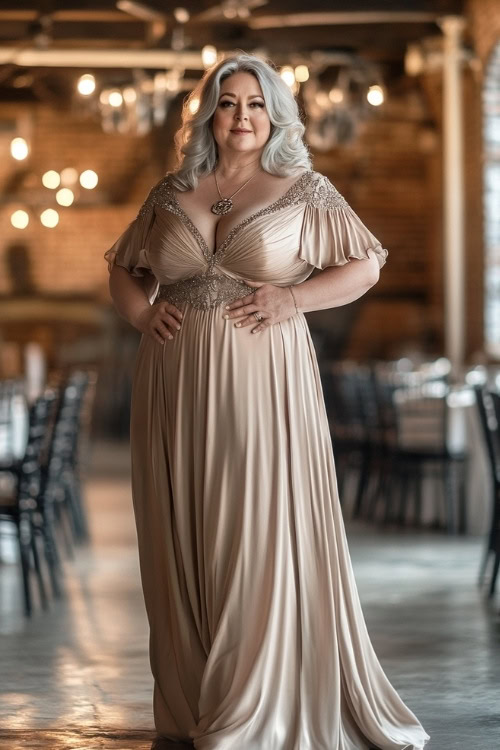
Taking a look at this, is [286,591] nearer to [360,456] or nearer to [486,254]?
[360,456]

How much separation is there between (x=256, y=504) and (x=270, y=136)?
925 mm

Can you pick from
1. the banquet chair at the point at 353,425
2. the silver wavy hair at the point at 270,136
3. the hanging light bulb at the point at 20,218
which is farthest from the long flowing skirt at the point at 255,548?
the hanging light bulb at the point at 20,218

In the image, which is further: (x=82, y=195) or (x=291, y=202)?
(x=82, y=195)

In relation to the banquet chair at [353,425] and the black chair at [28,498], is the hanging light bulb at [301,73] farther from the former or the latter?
the black chair at [28,498]

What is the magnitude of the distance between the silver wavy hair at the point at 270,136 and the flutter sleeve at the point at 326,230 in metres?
0.09

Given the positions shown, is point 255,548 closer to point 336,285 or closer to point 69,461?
point 336,285

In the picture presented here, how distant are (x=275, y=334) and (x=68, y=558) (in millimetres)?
4134

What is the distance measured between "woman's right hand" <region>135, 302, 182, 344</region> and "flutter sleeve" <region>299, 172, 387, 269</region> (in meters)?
0.35

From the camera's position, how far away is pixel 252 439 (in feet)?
11.4

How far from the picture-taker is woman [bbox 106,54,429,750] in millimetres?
3428

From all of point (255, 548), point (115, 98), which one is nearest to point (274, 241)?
point (255, 548)

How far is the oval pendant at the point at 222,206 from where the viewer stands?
3.48 m

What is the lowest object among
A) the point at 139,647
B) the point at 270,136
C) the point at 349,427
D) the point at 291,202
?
the point at 139,647

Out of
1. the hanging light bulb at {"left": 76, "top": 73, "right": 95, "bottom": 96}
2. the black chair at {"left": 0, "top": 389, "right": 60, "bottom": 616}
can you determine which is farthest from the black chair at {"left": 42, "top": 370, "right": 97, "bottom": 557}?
the hanging light bulb at {"left": 76, "top": 73, "right": 95, "bottom": 96}
